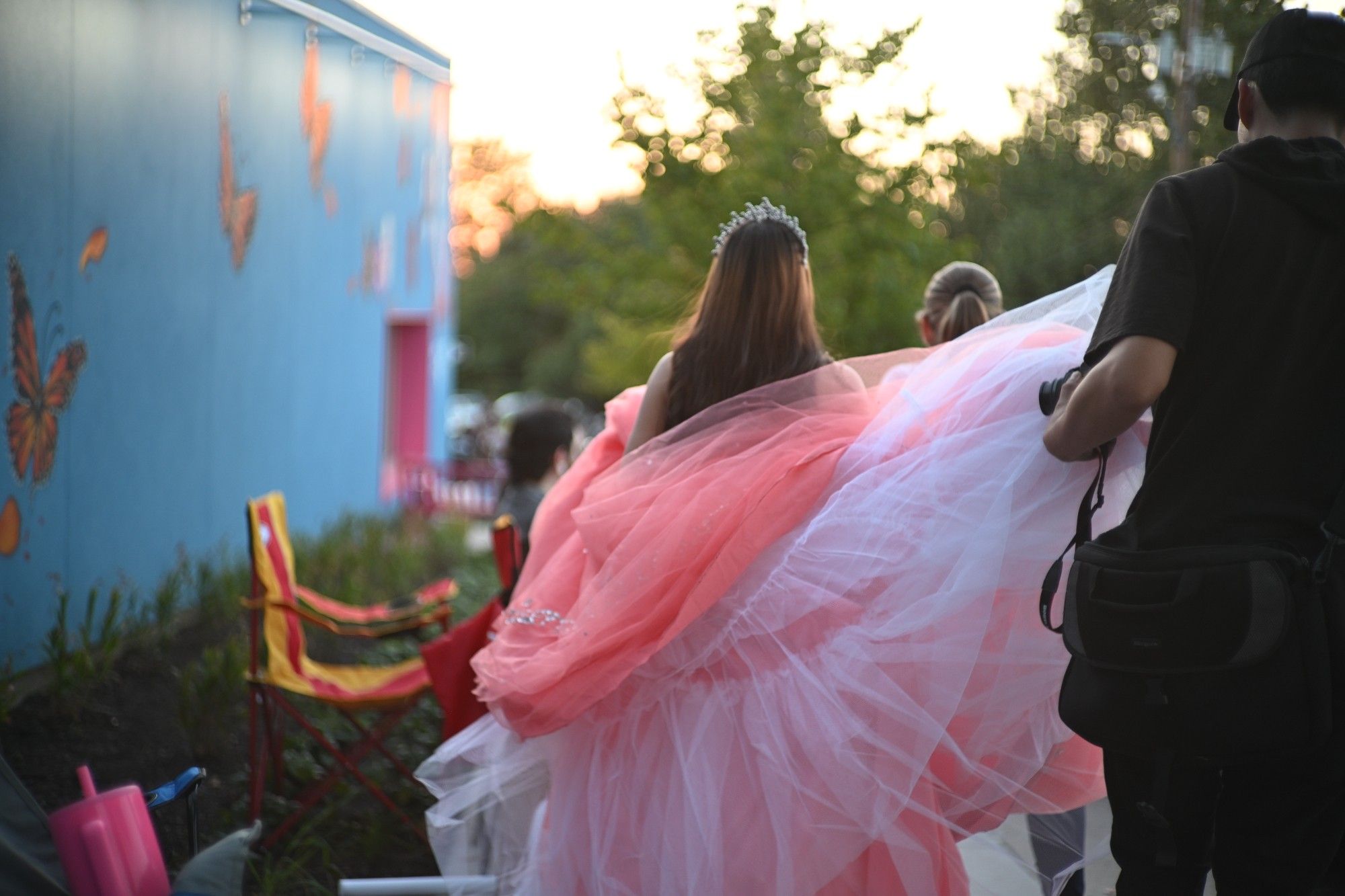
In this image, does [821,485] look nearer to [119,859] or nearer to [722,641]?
[722,641]

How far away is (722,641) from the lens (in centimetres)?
257

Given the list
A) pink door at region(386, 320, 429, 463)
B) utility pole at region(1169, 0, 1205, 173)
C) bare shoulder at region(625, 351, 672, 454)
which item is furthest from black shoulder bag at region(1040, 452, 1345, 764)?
pink door at region(386, 320, 429, 463)

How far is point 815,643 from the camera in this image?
2520 millimetres

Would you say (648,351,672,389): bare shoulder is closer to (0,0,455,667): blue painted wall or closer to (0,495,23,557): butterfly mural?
(0,0,455,667): blue painted wall

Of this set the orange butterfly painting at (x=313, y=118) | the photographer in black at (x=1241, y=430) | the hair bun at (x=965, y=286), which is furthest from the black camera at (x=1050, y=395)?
the orange butterfly painting at (x=313, y=118)

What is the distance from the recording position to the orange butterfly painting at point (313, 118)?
808 centimetres

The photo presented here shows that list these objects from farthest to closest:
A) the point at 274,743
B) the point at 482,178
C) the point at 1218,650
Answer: the point at 482,178 → the point at 274,743 → the point at 1218,650

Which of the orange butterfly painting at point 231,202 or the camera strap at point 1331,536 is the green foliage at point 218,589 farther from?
the camera strap at point 1331,536

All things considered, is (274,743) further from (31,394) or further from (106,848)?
(106,848)

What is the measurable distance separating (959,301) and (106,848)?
2.53 meters

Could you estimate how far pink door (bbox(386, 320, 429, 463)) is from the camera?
1420cm

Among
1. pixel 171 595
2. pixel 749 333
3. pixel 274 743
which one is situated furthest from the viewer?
pixel 171 595

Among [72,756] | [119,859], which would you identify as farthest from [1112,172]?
[119,859]

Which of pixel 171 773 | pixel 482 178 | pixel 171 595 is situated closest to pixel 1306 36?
pixel 171 773
